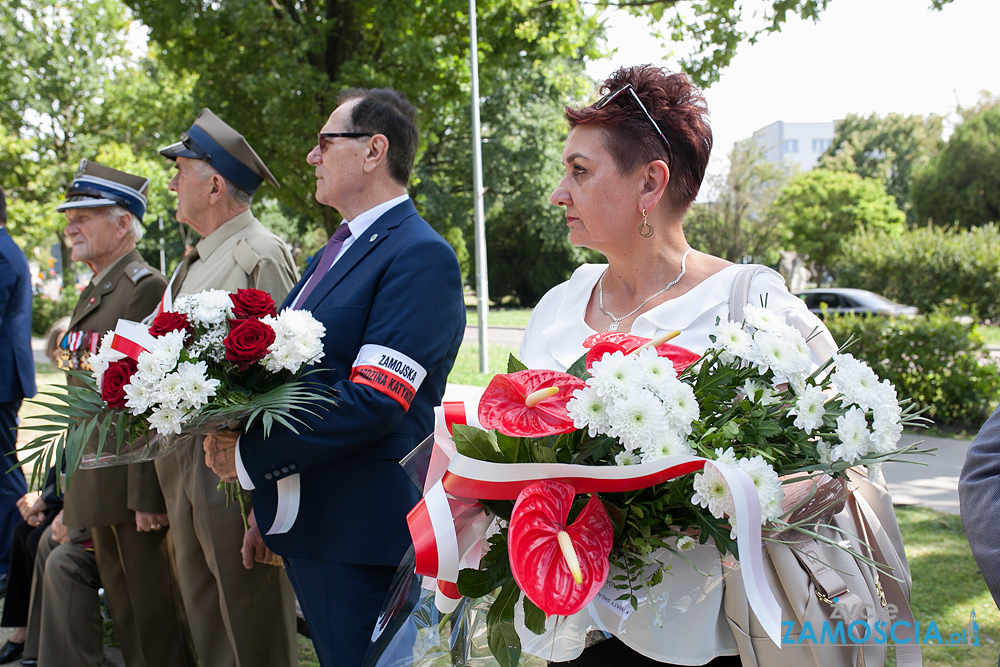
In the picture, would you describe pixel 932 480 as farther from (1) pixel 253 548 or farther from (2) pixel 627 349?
(2) pixel 627 349

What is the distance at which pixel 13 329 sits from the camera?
5.25m

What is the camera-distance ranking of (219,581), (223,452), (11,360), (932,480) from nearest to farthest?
1. (223,452)
2. (219,581)
3. (11,360)
4. (932,480)

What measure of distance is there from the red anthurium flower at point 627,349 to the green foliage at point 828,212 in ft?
134

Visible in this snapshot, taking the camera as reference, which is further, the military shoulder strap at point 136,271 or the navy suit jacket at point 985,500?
the military shoulder strap at point 136,271

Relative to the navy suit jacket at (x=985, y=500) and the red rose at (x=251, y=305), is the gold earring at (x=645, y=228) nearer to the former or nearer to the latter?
the navy suit jacket at (x=985, y=500)

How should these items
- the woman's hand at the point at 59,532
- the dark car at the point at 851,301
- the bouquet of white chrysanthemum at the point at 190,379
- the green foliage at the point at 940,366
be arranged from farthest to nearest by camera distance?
1. the dark car at the point at 851,301
2. the green foliage at the point at 940,366
3. the woman's hand at the point at 59,532
4. the bouquet of white chrysanthemum at the point at 190,379

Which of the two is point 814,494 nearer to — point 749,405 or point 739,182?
point 749,405

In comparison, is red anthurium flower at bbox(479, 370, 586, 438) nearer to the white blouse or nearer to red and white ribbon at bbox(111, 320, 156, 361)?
the white blouse

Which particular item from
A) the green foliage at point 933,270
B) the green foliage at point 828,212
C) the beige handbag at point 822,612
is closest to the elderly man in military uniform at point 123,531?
the beige handbag at point 822,612

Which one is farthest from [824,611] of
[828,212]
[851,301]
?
[828,212]

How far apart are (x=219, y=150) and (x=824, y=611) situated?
2882 millimetres

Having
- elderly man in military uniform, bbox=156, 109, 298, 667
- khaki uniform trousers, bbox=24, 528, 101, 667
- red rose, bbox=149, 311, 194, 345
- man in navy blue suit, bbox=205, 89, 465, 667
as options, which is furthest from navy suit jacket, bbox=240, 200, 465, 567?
khaki uniform trousers, bbox=24, 528, 101, 667

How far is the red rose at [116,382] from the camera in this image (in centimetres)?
201

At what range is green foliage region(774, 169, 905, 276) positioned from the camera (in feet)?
129
